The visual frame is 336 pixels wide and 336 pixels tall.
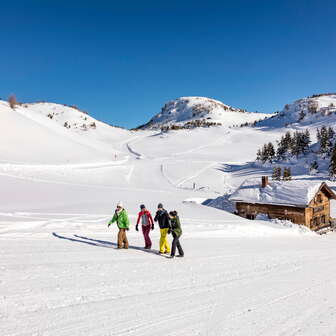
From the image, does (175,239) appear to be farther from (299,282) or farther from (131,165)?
(131,165)

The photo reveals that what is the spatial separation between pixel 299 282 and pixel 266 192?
2125 cm

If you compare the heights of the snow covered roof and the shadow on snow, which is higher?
the snow covered roof

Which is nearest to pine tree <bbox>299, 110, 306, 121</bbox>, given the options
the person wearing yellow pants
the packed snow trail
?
the packed snow trail

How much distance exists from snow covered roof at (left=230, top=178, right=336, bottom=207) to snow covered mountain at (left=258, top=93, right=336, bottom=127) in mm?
108740

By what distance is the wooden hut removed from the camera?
25.1 meters

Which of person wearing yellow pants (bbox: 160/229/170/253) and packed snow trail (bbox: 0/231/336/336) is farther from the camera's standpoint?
person wearing yellow pants (bbox: 160/229/170/253)

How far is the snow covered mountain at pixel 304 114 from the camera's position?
127506 mm

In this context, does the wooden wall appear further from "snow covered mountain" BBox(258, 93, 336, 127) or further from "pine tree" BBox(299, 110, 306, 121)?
"pine tree" BBox(299, 110, 306, 121)

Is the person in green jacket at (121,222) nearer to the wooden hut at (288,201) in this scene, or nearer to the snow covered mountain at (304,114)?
the wooden hut at (288,201)

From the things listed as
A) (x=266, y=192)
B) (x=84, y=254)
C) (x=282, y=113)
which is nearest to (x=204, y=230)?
(x=84, y=254)

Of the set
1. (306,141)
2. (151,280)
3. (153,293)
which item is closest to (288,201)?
(151,280)

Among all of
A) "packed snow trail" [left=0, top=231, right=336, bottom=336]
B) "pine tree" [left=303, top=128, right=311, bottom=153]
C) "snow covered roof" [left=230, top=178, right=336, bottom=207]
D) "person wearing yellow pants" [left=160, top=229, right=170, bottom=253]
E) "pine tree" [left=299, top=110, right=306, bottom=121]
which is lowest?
"packed snow trail" [left=0, top=231, right=336, bottom=336]

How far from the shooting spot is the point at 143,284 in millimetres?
6320

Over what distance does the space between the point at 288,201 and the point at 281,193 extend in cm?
Result: 114
